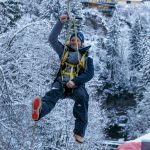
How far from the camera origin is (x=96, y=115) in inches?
1024

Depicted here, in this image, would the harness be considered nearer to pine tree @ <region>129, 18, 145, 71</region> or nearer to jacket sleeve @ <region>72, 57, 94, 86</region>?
jacket sleeve @ <region>72, 57, 94, 86</region>

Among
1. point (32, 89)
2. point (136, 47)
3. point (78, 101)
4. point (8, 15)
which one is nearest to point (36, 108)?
point (78, 101)

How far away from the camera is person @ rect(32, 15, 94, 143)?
6.84 metres

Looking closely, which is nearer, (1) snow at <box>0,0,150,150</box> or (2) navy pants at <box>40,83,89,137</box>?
(2) navy pants at <box>40,83,89,137</box>

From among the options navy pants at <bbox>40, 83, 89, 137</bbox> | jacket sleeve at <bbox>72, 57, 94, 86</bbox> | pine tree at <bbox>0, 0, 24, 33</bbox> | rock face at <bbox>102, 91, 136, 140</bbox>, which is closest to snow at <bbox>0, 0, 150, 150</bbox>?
pine tree at <bbox>0, 0, 24, 33</bbox>

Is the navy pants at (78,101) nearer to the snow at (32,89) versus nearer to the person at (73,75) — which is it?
the person at (73,75)

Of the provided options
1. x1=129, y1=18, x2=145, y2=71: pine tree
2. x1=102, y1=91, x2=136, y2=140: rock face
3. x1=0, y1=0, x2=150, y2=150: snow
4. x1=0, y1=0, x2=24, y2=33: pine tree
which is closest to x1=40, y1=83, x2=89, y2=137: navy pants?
x1=0, y1=0, x2=150, y2=150: snow

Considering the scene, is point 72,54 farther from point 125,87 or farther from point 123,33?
point 123,33

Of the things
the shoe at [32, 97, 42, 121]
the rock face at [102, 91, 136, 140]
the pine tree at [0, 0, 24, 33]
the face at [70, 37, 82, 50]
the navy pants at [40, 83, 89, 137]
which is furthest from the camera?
the rock face at [102, 91, 136, 140]

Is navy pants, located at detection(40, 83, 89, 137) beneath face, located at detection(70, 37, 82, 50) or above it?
beneath

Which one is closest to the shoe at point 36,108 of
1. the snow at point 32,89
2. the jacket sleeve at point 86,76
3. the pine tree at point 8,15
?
the jacket sleeve at point 86,76

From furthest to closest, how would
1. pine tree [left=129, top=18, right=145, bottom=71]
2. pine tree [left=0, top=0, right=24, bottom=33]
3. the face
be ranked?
pine tree [left=129, top=18, right=145, bottom=71] → pine tree [left=0, top=0, right=24, bottom=33] → the face

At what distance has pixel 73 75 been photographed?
6945mm

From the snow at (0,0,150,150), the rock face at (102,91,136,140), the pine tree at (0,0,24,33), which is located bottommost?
the rock face at (102,91,136,140)
